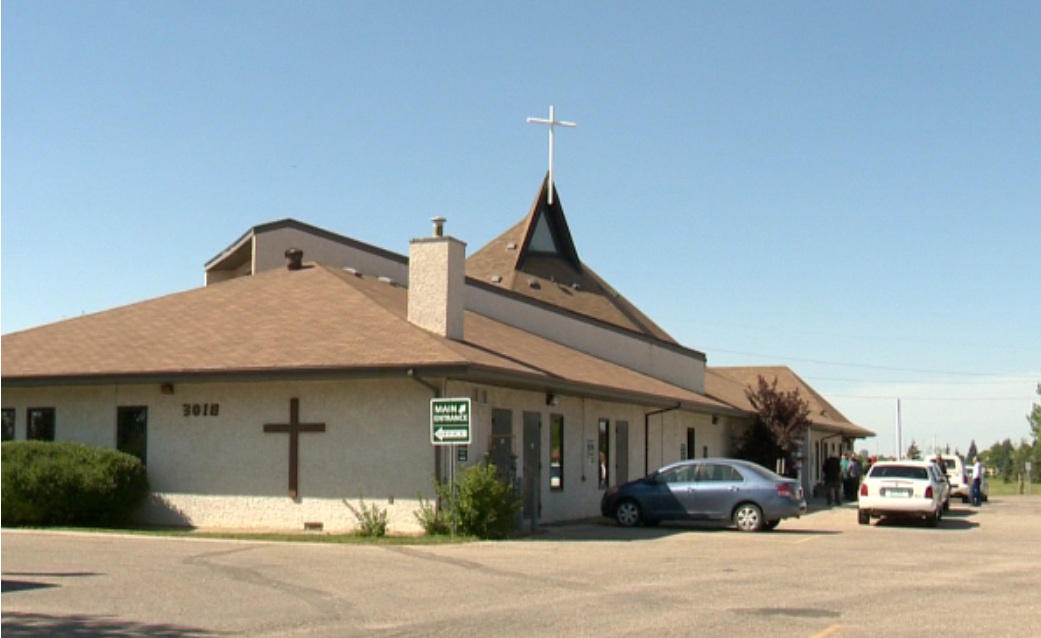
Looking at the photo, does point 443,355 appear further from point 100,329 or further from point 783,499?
point 100,329

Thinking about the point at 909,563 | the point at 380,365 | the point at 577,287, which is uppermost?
the point at 577,287

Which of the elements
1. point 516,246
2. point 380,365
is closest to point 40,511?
point 380,365

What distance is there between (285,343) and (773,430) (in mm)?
20254

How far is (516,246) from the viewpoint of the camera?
160ft

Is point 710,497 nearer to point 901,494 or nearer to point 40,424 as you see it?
point 901,494

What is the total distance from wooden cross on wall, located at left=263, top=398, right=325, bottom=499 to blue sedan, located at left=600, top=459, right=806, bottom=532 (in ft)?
22.4

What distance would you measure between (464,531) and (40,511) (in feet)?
25.0

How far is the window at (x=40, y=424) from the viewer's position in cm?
2541

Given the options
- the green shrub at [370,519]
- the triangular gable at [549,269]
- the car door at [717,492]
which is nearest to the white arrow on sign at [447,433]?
the green shrub at [370,519]

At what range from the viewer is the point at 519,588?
14.6 metres

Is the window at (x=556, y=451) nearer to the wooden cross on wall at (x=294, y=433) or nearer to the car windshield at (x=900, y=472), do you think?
the wooden cross on wall at (x=294, y=433)

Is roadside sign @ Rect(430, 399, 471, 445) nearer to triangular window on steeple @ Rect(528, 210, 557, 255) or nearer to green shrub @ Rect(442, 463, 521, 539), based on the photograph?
green shrub @ Rect(442, 463, 521, 539)

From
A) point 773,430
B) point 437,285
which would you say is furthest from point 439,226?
point 773,430

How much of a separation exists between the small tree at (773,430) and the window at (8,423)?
73.4 feet
